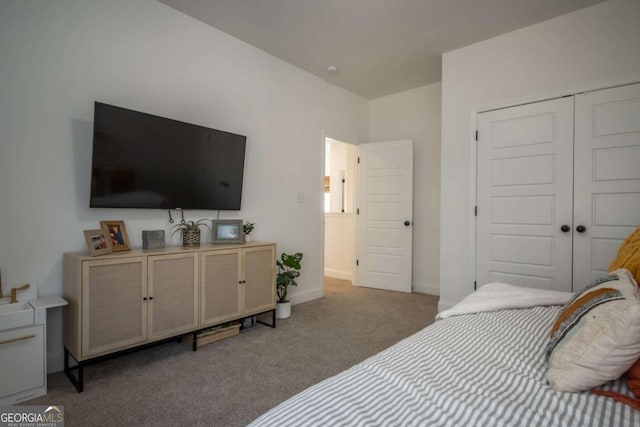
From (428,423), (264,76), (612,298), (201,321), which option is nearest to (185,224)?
(201,321)

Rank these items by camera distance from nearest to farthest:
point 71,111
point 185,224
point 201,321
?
point 71,111 → point 201,321 → point 185,224

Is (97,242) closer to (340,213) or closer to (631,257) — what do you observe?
(631,257)

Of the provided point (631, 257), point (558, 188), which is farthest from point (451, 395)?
point (558, 188)

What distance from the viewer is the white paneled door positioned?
2.61 meters

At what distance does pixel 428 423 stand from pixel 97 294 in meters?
2.06

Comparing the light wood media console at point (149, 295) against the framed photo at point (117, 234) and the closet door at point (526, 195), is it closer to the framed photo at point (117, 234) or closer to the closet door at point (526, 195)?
the framed photo at point (117, 234)

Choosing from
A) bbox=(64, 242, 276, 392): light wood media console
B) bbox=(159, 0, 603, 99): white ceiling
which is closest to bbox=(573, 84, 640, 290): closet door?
bbox=(159, 0, 603, 99): white ceiling

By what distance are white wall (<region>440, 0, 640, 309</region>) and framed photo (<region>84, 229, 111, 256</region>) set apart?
313 centimetres

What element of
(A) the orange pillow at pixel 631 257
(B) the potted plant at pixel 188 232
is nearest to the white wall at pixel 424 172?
(A) the orange pillow at pixel 631 257

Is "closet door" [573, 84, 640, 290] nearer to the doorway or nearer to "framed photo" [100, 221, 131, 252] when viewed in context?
the doorway

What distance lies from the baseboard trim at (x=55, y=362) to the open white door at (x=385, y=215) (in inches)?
138

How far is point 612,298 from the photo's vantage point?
96 centimetres

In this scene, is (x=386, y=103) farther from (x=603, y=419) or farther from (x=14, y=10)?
(x=603, y=419)

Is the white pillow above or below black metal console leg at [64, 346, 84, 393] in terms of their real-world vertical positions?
above
